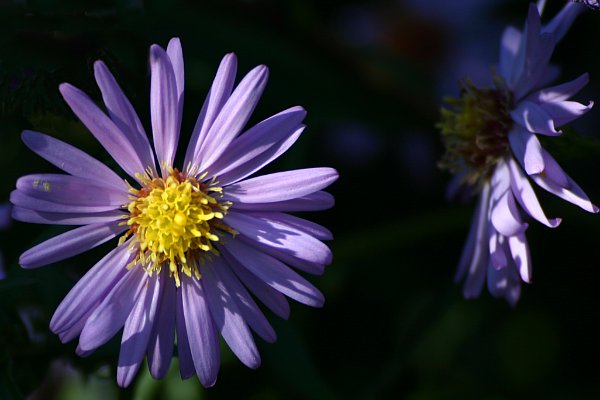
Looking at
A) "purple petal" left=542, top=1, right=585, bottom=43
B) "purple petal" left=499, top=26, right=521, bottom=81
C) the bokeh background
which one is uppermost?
"purple petal" left=542, top=1, right=585, bottom=43

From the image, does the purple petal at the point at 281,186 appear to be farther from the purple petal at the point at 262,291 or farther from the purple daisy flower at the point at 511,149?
the purple daisy flower at the point at 511,149

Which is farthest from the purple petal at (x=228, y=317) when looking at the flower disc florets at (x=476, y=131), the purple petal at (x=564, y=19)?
the purple petal at (x=564, y=19)

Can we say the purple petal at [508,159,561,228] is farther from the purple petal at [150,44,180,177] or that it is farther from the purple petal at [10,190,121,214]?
the purple petal at [10,190,121,214]

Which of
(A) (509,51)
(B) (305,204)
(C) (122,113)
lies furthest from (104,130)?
(A) (509,51)

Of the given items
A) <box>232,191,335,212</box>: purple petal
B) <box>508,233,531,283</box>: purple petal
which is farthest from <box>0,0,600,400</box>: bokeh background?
<box>232,191,335,212</box>: purple petal

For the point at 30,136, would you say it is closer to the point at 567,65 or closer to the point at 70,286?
the point at 70,286

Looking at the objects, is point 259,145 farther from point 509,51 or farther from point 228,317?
point 509,51
